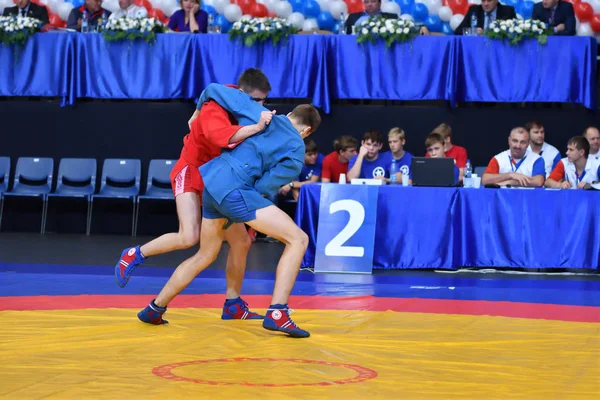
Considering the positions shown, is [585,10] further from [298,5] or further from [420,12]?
[298,5]

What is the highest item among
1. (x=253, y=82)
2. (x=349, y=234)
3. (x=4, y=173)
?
(x=253, y=82)

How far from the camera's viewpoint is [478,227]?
8.03m

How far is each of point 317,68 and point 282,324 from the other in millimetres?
6706

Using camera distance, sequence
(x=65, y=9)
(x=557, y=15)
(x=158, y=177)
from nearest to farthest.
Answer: (x=557, y=15) → (x=158, y=177) → (x=65, y=9)

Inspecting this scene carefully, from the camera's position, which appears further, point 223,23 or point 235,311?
point 223,23

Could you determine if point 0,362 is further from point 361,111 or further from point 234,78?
point 361,111

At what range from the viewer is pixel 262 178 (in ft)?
14.1

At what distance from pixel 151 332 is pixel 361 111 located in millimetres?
7367

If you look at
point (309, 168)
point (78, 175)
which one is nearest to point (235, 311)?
point (309, 168)

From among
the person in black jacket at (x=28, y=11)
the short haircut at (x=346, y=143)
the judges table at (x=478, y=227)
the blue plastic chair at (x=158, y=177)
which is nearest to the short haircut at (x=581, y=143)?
the judges table at (x=478, y=227)

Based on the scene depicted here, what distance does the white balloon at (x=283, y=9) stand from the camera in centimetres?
1109

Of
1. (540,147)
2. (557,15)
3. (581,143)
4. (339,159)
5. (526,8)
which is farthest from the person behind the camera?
(526,8)

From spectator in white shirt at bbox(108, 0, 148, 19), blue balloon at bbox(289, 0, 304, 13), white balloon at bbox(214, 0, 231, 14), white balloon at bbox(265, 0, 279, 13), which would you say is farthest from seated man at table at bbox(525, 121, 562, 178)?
spectator in white shirt at bbox(108, 0, 148, 19)

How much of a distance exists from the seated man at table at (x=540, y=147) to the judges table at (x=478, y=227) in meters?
0.96
